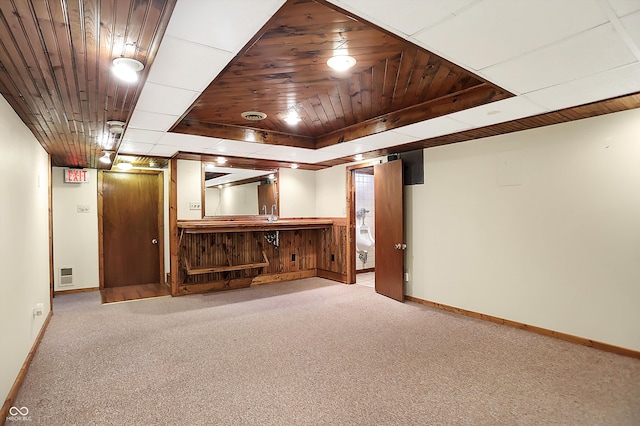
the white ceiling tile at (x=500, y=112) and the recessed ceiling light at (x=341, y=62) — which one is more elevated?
the recessed ceiling light at (x=341, y=62)

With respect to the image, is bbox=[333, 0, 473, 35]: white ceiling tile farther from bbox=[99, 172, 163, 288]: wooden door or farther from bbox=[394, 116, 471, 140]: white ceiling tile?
bbox=[99, 172, 163, 288]: wooden door

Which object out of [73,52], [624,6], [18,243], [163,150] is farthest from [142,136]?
[624,6]

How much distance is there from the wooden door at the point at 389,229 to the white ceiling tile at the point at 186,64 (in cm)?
318

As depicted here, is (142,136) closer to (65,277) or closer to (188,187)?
(188,187)

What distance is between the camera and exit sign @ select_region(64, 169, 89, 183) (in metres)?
5.38

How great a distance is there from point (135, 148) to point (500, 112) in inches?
172

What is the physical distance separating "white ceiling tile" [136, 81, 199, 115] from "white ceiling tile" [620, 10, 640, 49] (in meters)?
2.60

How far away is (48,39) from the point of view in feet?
5.01

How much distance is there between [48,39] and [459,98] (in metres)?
2.88

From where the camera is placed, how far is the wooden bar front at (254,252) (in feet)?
17.1

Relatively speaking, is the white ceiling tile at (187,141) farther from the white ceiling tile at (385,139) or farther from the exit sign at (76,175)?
the exit sign at (76,175)

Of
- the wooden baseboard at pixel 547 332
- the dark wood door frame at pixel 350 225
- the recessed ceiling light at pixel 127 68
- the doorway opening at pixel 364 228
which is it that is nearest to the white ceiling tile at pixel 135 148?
the recessed ceiling light at pixel 127 68

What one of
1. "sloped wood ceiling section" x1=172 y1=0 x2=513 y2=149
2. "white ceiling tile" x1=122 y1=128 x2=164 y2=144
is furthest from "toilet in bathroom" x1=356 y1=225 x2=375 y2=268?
"white ceiling tile" x1=122 y1=128 x2=164 y2=144

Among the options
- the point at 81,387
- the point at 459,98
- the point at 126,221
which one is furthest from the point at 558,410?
the point at 126,221
